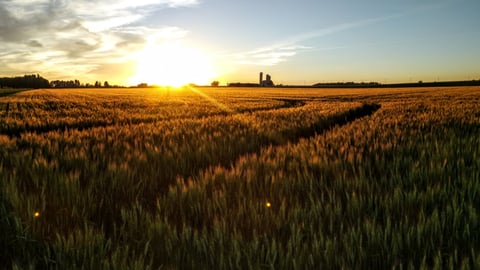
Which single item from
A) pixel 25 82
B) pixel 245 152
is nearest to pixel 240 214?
pixel 245 152

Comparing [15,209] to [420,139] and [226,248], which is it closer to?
[226,248]

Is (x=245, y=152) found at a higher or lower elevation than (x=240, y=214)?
lower

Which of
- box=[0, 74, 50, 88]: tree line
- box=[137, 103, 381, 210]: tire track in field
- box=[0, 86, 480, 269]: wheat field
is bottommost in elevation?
box=[137, 103, 381, 210]: tire track in field

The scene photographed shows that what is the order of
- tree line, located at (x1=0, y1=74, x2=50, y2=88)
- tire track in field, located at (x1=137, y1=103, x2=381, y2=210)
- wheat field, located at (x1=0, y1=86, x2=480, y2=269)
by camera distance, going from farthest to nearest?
tree line, located at (x1=0, y1=74, x2=50, y2=88)
tire track in field, located at (x1=137, y1=103, x2=381, y2=210)
wheat field, located at (x1=0, y1=86, x2=480, y2=269)

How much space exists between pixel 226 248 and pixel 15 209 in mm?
1770

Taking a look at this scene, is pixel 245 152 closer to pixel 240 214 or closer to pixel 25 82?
pixel 240 214

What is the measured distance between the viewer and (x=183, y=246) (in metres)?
2.28

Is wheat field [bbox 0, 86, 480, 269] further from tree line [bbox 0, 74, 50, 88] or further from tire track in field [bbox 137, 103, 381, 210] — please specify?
tree line [bbox 0, 74, 50, 88]

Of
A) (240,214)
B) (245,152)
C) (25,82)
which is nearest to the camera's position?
(240,214)

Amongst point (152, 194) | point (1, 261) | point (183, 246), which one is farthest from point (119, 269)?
point (152, 194)

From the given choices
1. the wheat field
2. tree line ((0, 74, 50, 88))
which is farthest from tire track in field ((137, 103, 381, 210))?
tree line ((0, 74, 50, 88))

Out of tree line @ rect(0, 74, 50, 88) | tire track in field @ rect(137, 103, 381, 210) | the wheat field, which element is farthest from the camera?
tree line @ rect(0, 74, 50, 88)

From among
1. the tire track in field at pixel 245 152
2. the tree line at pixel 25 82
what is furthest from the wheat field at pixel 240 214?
the tree line at pixel 25 82

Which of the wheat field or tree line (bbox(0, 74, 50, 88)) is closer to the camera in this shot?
the wheat field
